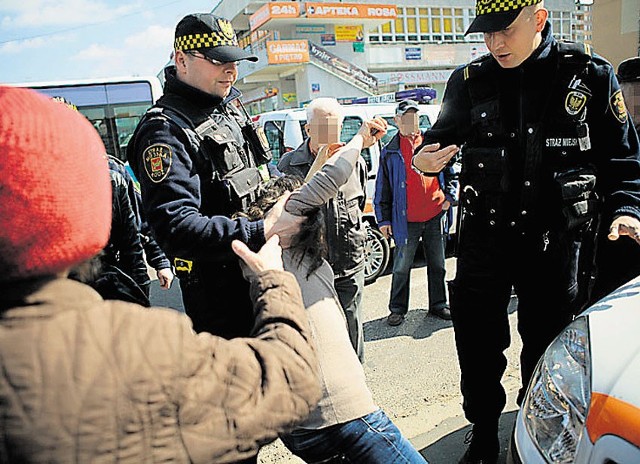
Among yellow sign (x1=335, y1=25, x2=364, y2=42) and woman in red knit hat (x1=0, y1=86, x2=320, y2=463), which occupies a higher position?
yellow sign (x1=335, y1=25, x2=364, y2=42)

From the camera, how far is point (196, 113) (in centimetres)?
198

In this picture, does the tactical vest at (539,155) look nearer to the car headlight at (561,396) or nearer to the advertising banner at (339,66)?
the car headlight at (561,396)

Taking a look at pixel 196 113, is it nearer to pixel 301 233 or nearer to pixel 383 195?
pixel 301 233

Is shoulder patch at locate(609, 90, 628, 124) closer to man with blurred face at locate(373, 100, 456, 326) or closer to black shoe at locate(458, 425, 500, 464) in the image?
black shoe at locate(458, 425, 500, 464)

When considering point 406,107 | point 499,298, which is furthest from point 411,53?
point 499,298

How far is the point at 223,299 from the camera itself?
1934 mm

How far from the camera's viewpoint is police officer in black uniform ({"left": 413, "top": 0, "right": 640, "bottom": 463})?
2.30 meters

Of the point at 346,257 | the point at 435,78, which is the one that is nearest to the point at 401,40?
the point at 435,78

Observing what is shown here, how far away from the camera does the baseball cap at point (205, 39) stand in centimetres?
197

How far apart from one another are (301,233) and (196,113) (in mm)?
628

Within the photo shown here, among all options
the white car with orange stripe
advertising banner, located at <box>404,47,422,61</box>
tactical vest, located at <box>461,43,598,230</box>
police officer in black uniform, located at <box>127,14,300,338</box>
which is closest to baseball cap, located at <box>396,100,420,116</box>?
tactical vest, located at <box>461,43,598,230</box>

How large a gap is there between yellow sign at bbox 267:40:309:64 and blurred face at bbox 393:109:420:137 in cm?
3091

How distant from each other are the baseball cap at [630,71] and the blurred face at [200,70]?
8.78 ft

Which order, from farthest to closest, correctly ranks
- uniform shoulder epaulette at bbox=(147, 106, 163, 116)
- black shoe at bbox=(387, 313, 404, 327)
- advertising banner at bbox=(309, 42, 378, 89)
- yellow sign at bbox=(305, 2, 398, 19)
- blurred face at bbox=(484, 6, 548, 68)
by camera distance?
yellow sign at bbox=(305, 2, 398, 19) → advertising banner at bbox=(309, 42, 378, 89) → black shoe at bbox=(387, 313, 404, 327) → blurred face at bbox=(484, 6, 548, 68) → uniform shoulder epaulette at bbox=(147, 106, 163, 116)
